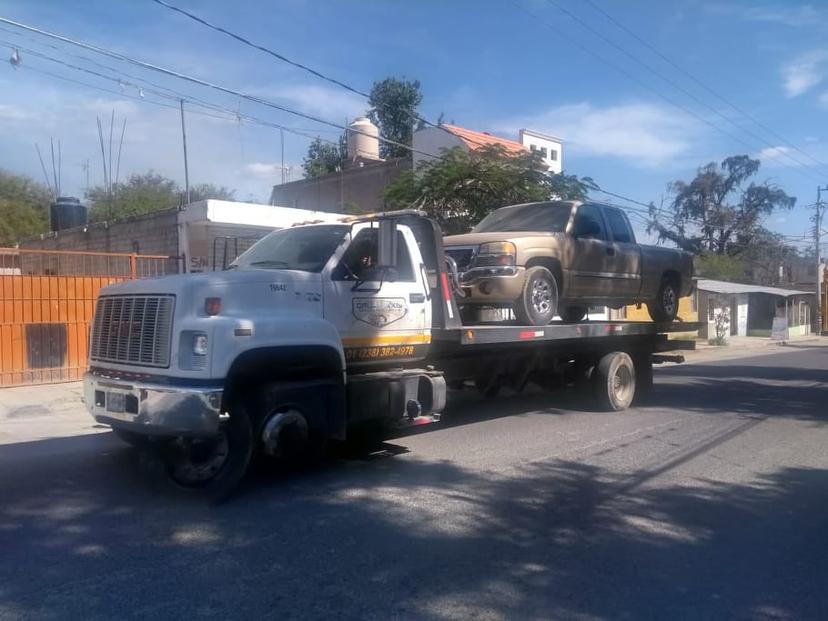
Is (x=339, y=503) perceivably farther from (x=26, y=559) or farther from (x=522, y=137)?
(x=522, y=137)

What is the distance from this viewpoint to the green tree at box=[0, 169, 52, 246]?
3788 centimetres

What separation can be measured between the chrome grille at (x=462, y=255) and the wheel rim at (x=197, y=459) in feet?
14.2

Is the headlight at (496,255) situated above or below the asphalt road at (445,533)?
above

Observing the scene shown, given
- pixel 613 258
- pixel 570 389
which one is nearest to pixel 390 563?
pixel 613 258

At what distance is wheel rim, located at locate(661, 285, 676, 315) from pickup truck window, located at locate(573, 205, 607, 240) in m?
2.24

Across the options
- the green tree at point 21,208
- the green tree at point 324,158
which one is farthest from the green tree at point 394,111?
the green tree at point 21,208

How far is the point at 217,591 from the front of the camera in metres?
4.68

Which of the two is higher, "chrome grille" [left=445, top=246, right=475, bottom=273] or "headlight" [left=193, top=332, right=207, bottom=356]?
"chrome grille" [left=445, top=246, right=475, bottom=273]

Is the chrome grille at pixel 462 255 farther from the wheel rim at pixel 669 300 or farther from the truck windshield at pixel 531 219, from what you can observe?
the wheel rim at pixel 669 300

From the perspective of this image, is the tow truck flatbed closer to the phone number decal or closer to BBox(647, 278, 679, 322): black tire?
BBox(647, 278, 679, 322): black tire

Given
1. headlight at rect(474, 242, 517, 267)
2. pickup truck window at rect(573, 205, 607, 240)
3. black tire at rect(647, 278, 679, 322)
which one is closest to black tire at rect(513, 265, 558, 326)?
headlight at rect(474, 242, 517, 267)

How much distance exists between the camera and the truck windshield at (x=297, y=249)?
752cm

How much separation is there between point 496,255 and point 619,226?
10.8ft

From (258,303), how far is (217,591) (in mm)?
2624
